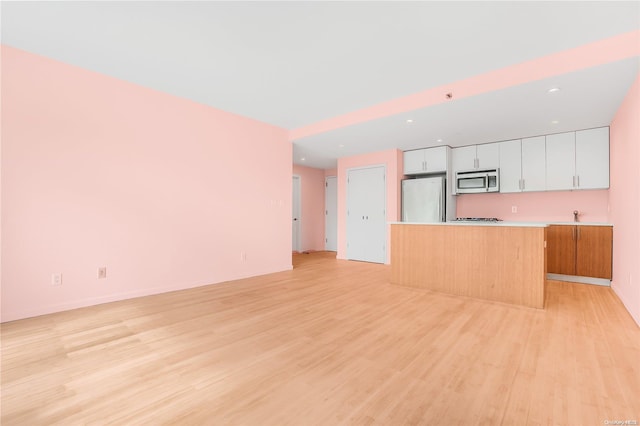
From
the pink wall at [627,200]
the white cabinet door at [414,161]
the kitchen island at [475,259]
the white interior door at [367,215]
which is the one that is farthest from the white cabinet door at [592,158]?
the white interior door at [367,215]

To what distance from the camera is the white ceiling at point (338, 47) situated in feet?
7.00

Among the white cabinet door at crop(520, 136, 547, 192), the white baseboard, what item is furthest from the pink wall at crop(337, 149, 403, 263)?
the white baseboard

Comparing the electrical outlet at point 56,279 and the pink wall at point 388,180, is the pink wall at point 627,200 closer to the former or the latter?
the pink wall at point 388,180

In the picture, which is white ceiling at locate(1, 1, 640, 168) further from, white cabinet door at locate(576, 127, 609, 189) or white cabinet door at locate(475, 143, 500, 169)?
white cabinet door at locate(475, 143, 500, 169)

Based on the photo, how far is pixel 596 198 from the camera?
448cm

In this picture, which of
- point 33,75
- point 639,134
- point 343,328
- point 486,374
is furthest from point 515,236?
point 33,75

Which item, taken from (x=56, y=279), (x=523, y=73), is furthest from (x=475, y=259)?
(x=56, y=279)

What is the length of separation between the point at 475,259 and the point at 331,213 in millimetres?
4661

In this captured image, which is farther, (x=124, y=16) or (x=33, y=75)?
(x=33, y=75)

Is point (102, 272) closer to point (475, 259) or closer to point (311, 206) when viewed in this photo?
point (475, 259)

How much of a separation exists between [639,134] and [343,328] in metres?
3.22

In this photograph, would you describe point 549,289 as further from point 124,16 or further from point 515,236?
point 124,16

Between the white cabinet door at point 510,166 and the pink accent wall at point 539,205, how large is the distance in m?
0.34

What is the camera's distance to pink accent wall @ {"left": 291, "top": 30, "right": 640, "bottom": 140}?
2.40 metres
